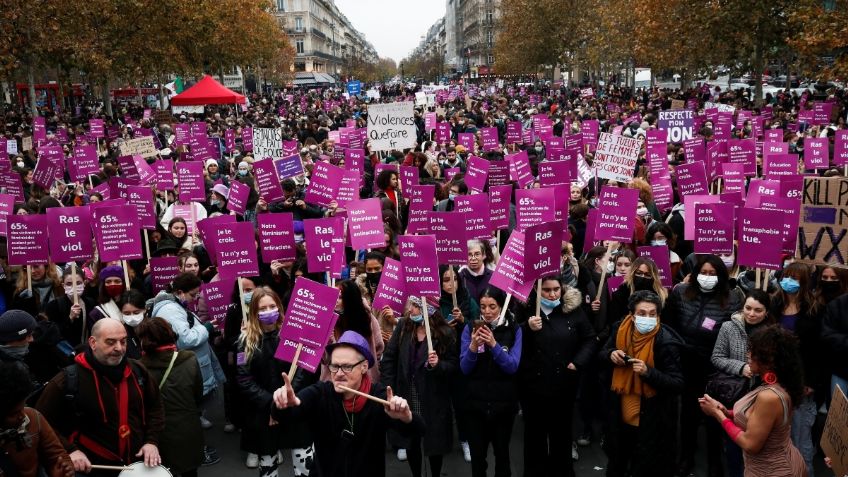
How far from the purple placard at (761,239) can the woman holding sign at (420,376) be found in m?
2.75

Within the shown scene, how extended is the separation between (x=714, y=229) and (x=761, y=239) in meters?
0.61

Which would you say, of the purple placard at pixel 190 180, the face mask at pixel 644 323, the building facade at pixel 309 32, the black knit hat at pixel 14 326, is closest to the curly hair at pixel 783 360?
the face mask at pixel 644 323

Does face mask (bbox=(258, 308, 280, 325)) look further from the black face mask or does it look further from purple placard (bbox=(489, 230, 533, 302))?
the black face mask

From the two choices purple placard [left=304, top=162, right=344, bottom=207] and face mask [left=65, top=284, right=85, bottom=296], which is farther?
purple placard [left=304, top=162, right=344, bottom=207]

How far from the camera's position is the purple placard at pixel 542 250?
600 centimetres

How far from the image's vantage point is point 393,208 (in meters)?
11.1

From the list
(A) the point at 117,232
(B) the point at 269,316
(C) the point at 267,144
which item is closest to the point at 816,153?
(C) the point at 267,144

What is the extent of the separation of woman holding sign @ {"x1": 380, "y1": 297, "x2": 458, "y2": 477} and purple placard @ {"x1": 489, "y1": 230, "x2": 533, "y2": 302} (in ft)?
1.77

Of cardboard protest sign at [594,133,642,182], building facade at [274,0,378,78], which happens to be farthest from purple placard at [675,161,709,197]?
building facade at [274,0,378,78]

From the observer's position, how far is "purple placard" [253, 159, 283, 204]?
37.0 feet

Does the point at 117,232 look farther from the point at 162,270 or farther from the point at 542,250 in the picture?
the point at 542,250

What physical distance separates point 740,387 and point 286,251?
4262 millimetres

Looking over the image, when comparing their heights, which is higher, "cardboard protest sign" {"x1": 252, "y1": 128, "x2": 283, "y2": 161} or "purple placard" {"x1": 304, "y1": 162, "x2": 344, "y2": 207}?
"cardboard protest sign" {"x1": 252, "y1": 128, "x2": 283, "y2": 161}

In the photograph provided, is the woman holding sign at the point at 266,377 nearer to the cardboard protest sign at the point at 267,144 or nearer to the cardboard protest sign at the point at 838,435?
the cardboard protest sign at the point at 838,435
